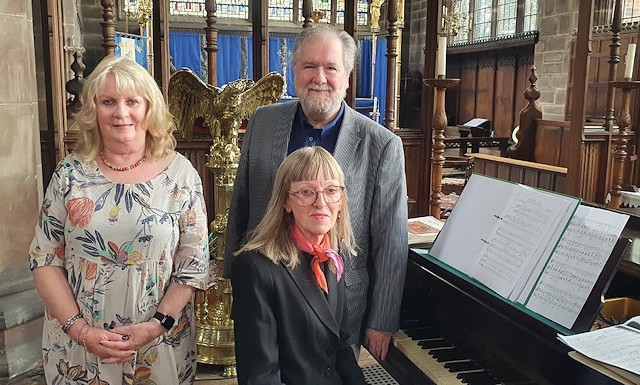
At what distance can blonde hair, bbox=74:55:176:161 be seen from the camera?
5.06 ft

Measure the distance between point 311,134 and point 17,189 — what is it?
5.11 feet

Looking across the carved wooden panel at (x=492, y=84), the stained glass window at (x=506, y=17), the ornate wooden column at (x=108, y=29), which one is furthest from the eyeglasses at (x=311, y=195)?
the stained glass window at (x=506, y=17)

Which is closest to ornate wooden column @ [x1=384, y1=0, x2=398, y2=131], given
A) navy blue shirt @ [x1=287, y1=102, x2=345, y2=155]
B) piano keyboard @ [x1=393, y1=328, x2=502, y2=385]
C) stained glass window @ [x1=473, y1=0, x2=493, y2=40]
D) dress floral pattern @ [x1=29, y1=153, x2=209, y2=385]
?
navy blue shirt @ [x1=287, y1=102, x2=345, y2=155]

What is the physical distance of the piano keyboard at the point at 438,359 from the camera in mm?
1448

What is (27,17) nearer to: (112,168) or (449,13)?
(112,168)

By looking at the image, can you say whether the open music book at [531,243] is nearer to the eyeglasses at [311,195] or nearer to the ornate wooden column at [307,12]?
the eyeglasses at [311,195]

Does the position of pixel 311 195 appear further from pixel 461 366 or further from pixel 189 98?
pixel 189 98

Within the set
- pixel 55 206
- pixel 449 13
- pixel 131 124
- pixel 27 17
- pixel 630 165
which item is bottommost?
pixel 630 165

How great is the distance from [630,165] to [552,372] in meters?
4.68

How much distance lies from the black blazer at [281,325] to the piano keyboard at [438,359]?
238mm

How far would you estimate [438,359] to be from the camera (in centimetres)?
155

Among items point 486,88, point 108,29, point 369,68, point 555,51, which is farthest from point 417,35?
point 108,29

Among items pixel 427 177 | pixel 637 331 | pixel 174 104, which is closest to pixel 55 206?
pixel 174 104

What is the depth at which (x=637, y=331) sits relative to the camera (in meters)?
1.22
